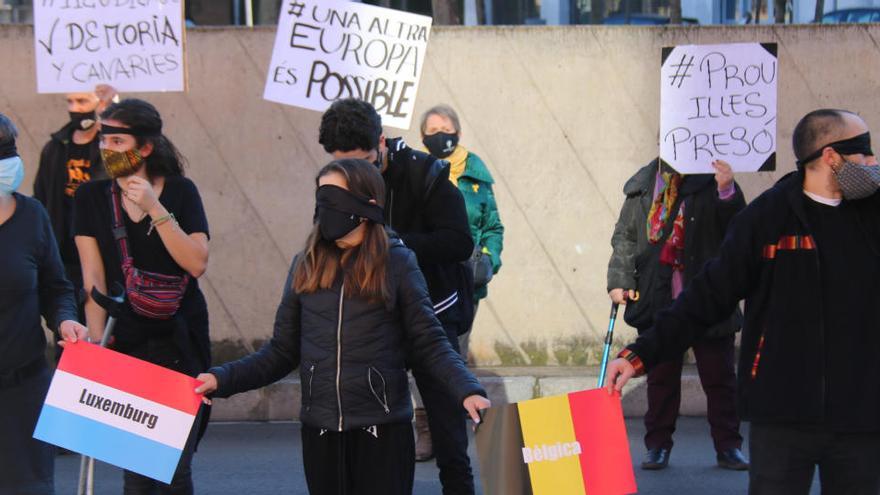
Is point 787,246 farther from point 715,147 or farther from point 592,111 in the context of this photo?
point 592,111

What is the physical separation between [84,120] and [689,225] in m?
3.78

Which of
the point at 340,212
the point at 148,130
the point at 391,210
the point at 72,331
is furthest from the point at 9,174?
the point at 391,210

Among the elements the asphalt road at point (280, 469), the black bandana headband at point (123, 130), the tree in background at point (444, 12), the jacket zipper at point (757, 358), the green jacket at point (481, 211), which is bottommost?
the asphalt road at point (280, 469)

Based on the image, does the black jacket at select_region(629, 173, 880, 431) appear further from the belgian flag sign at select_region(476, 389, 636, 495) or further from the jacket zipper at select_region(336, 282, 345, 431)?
the jacket zipper at select_region(336, 282, 345, 431)

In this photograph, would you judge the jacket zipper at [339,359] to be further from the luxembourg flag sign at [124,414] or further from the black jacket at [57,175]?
the black jacket at [57,175]

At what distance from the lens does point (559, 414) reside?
13.7 ft

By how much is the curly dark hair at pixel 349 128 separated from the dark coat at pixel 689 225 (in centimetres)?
259

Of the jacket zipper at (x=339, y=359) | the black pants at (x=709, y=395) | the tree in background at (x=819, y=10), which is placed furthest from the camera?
the tree in background at (x=819, y=10)

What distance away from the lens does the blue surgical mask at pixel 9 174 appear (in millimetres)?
4848

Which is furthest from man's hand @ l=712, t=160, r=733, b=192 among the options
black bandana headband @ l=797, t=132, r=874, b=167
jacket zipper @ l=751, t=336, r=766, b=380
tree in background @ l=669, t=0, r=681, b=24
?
tree in background @ l=669, t=0, r=681, b=24

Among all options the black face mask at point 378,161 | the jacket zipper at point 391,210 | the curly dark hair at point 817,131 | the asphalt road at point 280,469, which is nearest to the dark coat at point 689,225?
the asphalt road at point 280,469

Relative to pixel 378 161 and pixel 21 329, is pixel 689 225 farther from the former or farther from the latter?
pixel 21 329

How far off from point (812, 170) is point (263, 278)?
225 inches

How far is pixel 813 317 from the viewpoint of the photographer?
4188 mm
